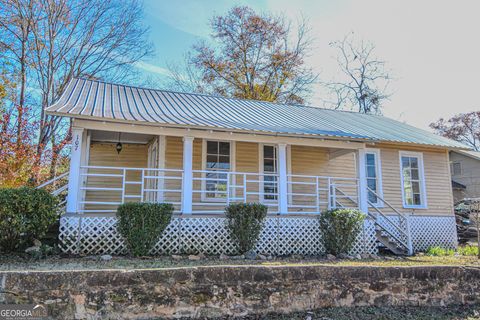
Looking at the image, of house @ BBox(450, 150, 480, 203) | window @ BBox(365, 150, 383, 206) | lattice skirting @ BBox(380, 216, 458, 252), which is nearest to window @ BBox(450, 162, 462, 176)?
house @ BBox(450, 150, 480, 203)

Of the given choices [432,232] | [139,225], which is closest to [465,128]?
[432,232]

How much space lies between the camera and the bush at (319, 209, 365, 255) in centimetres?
914

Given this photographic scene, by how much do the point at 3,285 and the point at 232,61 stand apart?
24.9m

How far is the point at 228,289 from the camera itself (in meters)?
4.55

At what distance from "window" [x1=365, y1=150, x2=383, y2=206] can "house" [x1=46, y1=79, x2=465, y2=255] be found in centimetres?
4

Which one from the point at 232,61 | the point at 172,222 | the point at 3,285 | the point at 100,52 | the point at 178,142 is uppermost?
the point at 232,61

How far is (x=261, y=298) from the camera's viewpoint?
4.65 m

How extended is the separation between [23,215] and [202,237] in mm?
3747

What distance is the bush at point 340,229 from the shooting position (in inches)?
360

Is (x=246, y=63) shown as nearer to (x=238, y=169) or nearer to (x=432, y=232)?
(x=238, y=169)

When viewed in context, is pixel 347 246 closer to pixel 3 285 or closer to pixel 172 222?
pixel 172 222

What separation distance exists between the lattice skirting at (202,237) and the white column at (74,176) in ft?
0.93

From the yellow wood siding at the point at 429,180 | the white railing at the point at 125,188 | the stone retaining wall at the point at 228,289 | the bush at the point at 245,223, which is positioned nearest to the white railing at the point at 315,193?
the yellow wood siding at the point at 429,180

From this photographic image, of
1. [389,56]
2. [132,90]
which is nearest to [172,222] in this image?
[132,90]
